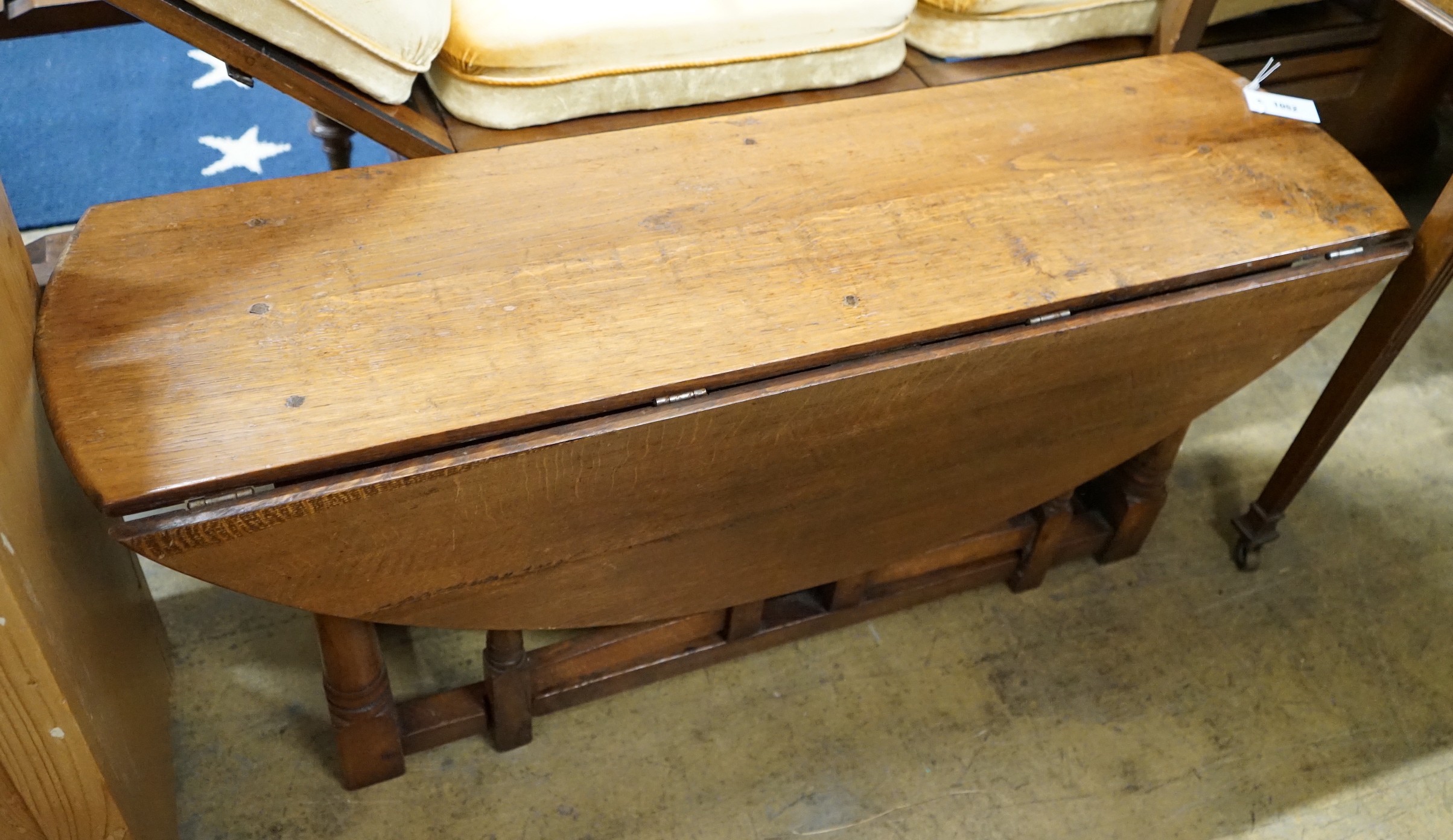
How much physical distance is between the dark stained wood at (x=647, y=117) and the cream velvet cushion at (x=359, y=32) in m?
0.09

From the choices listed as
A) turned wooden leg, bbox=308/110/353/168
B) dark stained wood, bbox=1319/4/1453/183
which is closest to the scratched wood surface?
turned wooden leg, bbox=308/110/353/168

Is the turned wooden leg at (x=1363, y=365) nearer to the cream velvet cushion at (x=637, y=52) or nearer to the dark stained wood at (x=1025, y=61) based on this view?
the dark stained wood at (x=1025, y=61)

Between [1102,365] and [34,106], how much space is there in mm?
2256

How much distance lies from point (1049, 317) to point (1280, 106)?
22.7 inches

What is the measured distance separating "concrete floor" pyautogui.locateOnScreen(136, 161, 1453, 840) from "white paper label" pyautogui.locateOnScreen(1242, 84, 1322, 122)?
26.5 inches

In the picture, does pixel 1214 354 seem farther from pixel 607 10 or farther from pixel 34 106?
pixel 34 106

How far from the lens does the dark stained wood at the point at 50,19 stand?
162 cm

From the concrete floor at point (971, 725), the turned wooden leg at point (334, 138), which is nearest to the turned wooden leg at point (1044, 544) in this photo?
the concrete floor at point (971, 725)

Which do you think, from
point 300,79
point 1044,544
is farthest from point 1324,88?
point 300,79

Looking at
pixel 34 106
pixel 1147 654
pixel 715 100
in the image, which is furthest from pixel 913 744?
pixel 34 106

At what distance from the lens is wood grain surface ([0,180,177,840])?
3.04 ft

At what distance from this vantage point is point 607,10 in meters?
1.40

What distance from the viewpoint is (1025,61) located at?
1.64 m

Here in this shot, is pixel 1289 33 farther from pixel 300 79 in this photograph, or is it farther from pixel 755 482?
pixel 300 79
